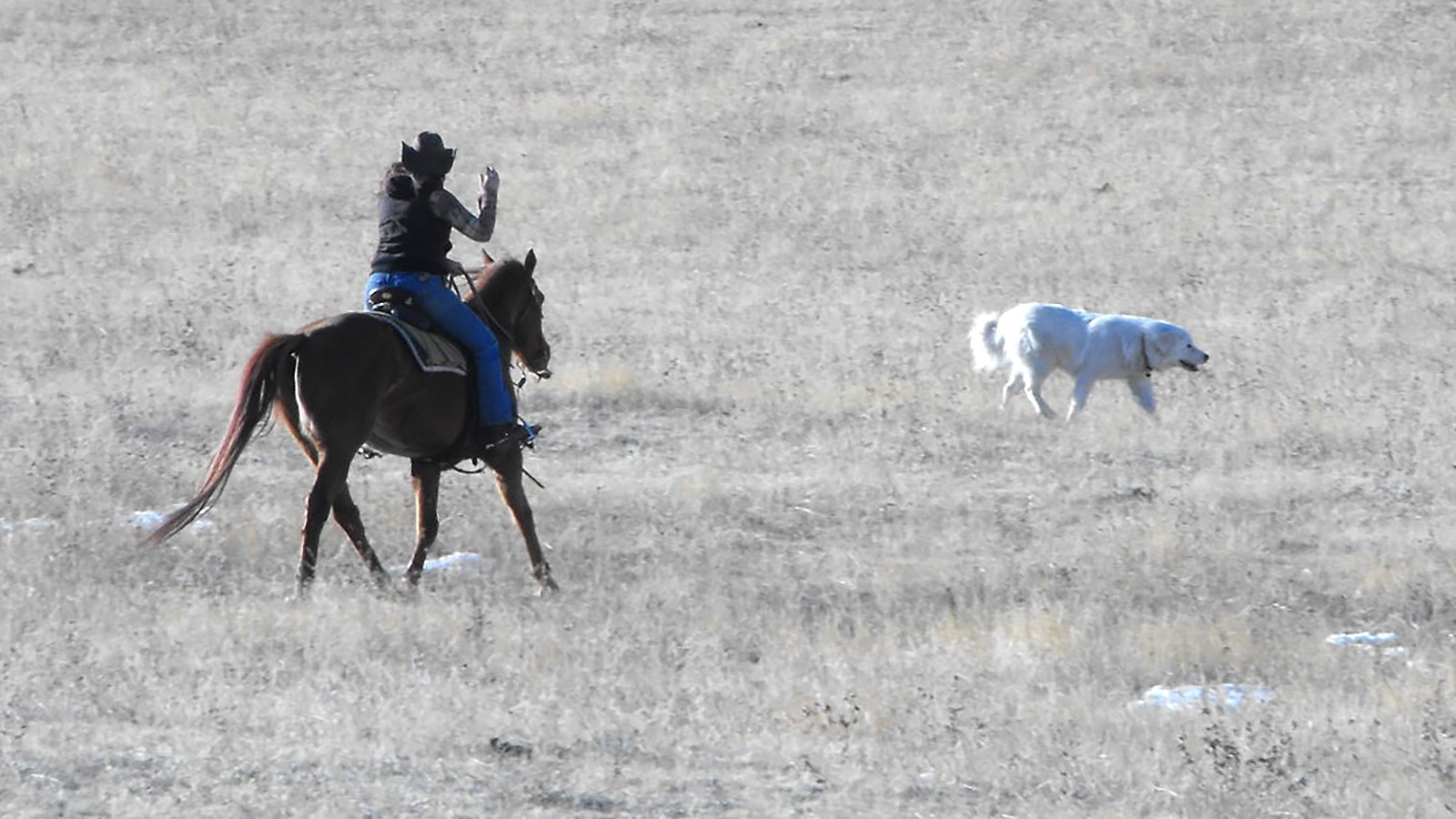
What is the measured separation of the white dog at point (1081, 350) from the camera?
18062mm

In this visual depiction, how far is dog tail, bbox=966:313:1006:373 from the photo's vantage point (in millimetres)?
18406

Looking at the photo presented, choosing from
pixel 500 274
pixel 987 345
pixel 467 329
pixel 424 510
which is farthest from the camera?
pixel 987 345

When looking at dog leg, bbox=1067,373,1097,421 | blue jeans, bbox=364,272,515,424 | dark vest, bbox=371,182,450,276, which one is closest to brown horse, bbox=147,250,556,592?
blue jeans, bbox=364,272,515,424

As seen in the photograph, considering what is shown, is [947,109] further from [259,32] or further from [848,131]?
[259,32]

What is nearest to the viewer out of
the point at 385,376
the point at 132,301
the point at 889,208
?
the point at 385,376

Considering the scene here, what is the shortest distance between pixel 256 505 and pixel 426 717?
5537mm

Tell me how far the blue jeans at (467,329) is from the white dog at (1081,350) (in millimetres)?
7438

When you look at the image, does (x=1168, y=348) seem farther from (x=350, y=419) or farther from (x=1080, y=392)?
(x=350, y=419)

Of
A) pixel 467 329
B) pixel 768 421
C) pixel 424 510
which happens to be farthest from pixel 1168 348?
pixel 424 510

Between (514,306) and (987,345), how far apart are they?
7.17 m

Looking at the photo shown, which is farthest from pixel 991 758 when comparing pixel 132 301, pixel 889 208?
pixel 889 208

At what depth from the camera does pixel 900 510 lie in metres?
13.9

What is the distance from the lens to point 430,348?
11.0m

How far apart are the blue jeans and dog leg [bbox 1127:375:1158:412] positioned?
7880mm
